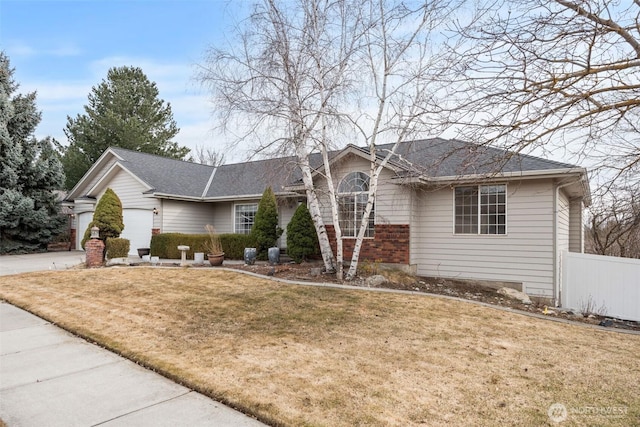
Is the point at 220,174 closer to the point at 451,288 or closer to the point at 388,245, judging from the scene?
the point at 388,245

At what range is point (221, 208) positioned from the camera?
57.9ft

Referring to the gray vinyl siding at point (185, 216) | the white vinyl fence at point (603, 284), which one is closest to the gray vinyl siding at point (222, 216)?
the gray vinyl siding at point (185, 216)

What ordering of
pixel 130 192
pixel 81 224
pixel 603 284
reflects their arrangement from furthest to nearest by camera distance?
1. pixel 81 224
2. pixel 130 192
3. pixel 603 284

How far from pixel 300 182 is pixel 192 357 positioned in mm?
8956

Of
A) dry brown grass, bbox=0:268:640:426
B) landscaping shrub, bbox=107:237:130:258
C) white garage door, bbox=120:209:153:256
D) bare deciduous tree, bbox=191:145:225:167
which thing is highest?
bare deciduous tree, bbox=191:145:225:167

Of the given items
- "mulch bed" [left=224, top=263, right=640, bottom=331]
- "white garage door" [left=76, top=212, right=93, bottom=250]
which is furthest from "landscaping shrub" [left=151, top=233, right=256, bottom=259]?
"white garage door" [left=76, top=212, right=93, bottom=250]

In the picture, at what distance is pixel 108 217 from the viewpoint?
530 inches

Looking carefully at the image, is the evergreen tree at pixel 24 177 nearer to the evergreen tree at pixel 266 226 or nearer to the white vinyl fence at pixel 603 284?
the evergreen tree at pixel 266 226

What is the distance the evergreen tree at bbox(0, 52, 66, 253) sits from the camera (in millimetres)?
18109

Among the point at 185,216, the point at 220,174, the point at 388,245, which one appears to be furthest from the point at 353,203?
the point at 220,174

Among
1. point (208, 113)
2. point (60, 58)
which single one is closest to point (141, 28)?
point (208, 113)

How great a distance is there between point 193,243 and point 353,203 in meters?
6.71

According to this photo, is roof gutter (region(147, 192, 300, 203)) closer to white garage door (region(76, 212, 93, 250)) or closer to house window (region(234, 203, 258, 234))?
house window (region(234, 203, 258, 234))

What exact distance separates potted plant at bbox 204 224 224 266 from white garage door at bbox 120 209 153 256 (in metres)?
3.60
